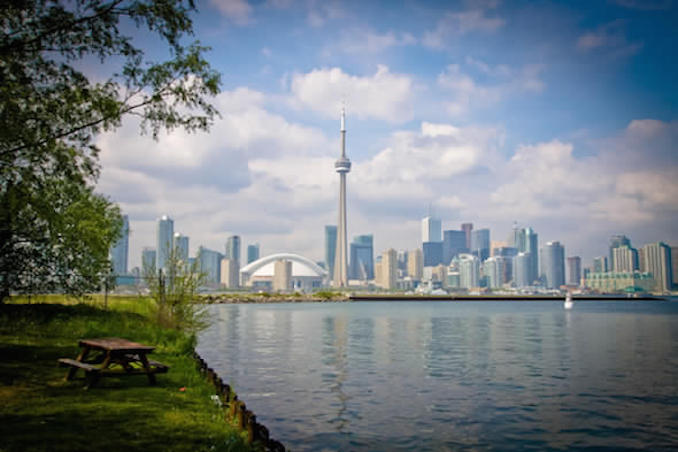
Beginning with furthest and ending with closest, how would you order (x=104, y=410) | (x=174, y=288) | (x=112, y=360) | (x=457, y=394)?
(x=174, y=288), (x=457, y=394), (x=112, y=360), (x=104, y=410)

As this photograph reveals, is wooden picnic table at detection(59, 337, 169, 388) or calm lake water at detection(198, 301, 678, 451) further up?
wooden picnic table at detection(59, 337, 169, 388)

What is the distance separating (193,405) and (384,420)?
528cm

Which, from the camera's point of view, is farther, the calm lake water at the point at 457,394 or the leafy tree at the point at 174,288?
the leafy tree at the point at 174,288

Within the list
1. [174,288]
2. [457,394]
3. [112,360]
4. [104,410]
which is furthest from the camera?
[174,288]

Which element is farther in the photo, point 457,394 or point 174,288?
point 174,288

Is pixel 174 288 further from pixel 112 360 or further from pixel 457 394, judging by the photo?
pixel 457 394

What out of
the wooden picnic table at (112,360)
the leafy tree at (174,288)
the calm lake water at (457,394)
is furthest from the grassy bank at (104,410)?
the leafy tree at (174,288)

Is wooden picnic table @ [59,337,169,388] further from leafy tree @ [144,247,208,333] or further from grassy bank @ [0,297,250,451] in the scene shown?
leafy tree @ [144,247,208,333]

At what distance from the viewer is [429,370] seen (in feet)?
78.7

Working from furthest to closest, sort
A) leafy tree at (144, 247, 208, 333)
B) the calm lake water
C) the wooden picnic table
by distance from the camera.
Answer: leafy tree at (144, 247, 208, 333)
the calm lake water
the wooden picnic table

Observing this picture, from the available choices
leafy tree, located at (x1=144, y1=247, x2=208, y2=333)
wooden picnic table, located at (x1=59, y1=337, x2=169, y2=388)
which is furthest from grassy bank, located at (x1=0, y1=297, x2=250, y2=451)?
leafy tree, located at (x1=144, y1=247, x2=208, y2=333)

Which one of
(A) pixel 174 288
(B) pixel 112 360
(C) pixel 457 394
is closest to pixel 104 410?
(B) pixel 112 360

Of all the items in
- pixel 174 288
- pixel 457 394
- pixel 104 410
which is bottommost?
pixel 457 394

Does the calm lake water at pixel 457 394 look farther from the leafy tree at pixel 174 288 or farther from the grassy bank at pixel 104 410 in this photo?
the leafy tree at pixel 174 288
